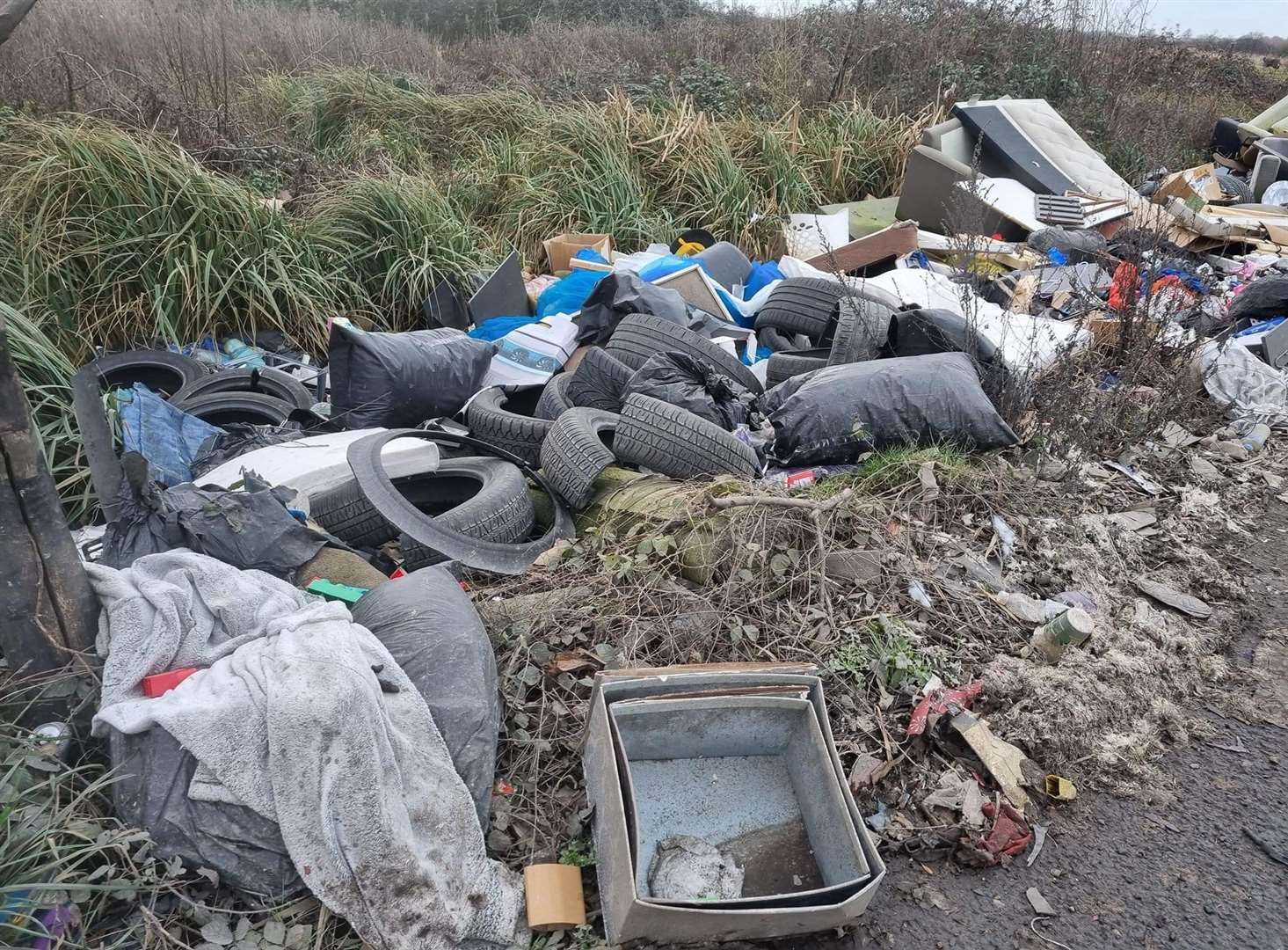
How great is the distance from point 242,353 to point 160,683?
3241mm

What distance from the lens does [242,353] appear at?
16.1 feet

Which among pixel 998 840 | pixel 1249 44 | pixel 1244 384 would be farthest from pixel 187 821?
pixel 1249 44

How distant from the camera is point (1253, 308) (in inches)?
237

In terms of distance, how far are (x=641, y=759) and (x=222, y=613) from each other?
1.22 meters

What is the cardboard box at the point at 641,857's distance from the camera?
6.11ft

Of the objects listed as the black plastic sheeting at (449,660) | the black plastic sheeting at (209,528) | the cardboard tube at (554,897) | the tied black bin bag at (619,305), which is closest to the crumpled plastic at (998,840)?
the cardboard tube at (554,897)

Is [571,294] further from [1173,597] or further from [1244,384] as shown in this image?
[1244,384]

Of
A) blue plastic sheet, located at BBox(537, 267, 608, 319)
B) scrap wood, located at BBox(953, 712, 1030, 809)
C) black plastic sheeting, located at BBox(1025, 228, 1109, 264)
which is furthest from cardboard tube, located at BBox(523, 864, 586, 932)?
black plastic sheeting, located at BBox(1025, 228, 1109, 264)

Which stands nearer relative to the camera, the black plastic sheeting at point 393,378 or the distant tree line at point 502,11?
the black plastic sheeting at point 393,378

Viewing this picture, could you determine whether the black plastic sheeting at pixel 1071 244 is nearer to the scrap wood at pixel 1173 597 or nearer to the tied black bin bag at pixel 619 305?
the tied black bin bag at pixel 619 305

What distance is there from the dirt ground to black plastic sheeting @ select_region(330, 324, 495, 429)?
3020 millimetres

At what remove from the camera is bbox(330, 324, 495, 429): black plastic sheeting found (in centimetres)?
416

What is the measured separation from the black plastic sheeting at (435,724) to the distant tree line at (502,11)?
1511 centimetres

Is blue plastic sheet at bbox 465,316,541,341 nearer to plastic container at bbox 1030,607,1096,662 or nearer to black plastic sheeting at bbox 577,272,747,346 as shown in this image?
black plastic sheeting at bbox 577,272,747,346
